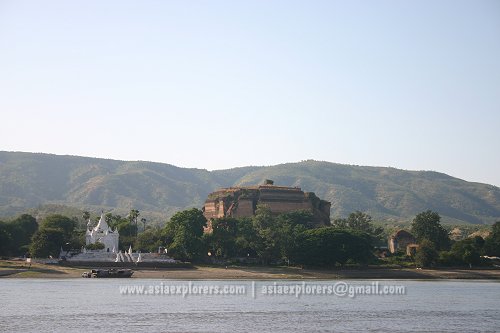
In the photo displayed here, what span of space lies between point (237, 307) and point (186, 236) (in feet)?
188

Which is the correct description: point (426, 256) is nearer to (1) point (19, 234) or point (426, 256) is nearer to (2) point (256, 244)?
(2) point (256, 244)

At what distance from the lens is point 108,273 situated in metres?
118

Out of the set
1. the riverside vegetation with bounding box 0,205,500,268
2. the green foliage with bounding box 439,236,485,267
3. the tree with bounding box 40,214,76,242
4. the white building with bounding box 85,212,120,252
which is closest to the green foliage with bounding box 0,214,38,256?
the riverside vegetation with bounding box 0,205,500,268

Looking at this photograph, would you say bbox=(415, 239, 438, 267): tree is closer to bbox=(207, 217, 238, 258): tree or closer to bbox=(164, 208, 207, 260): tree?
bbox=(207, 217, 238, 258): tree

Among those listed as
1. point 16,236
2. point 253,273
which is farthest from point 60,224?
point 253,273

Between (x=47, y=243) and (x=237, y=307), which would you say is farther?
(x=47, y=243)

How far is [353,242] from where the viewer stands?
13188cm

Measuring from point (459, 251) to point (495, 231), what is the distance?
2017 cm

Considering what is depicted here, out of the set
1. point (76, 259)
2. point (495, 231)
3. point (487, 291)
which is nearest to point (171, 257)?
point (76, 259)

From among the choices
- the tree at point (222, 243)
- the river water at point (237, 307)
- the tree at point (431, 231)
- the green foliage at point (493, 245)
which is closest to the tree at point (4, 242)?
the river water at point (237, 307)

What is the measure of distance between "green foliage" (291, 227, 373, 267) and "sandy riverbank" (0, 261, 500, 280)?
8.30 ft

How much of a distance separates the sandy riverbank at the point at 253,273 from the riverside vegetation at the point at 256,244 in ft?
10.5

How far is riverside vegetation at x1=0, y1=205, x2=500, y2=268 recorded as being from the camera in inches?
5143

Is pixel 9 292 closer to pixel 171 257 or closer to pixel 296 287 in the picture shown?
pixel 296 287
